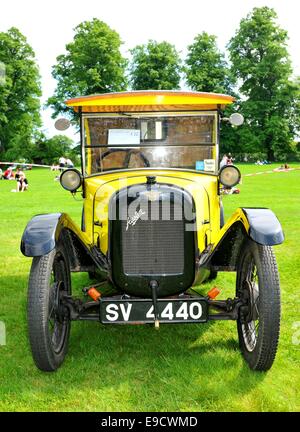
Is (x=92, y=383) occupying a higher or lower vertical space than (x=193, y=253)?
lower

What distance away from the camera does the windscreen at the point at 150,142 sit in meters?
4.95

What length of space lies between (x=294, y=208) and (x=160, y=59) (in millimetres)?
42131

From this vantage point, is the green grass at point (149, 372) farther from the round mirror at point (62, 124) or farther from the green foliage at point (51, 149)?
the green foliage at point (51, 149)

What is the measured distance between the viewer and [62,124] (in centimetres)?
484

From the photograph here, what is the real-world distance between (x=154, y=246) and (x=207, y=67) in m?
49.9

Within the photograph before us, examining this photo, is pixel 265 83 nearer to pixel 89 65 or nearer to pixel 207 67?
pixel 207 67

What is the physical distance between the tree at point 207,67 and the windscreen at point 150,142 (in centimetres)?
4574

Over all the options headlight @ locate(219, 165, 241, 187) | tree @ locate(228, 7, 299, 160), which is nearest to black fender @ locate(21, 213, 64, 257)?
headlight @ locate(219, 165, 241, 187)

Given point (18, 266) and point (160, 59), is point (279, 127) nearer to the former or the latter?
point (160, 59)

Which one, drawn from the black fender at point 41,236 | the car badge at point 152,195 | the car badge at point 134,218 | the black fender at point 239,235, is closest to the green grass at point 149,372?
the black fender at point 239,235

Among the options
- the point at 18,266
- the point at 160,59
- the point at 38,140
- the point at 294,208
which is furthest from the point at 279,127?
the point at 18,266

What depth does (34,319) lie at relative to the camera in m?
3.44

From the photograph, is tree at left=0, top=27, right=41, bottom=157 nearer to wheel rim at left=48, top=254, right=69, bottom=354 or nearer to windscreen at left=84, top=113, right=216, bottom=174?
windscreen at left=84, top=113, right=216, bottom=174
